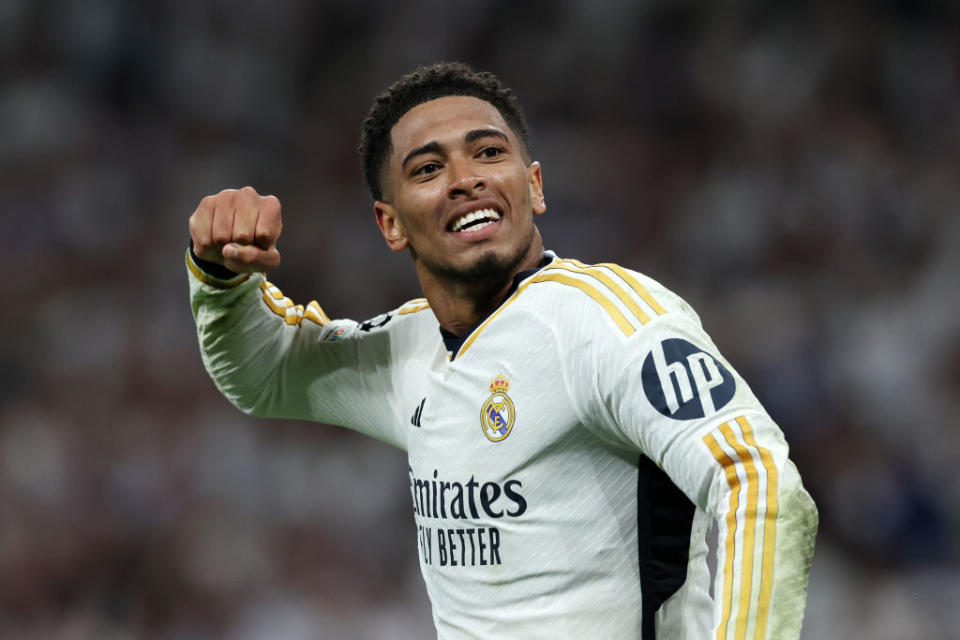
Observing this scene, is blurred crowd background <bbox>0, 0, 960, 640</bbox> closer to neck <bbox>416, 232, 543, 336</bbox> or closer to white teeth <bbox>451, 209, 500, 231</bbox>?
neck <bbox>416, 232, 543, 336</bbox>

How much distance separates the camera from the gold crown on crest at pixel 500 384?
196 cm

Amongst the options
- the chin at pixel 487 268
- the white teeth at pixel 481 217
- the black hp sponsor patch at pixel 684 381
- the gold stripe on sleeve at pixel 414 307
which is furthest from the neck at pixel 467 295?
the black hp sponsor patch at pixel 684 381

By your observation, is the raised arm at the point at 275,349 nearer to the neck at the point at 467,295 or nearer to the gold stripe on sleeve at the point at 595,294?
the neck at the point at 467,295

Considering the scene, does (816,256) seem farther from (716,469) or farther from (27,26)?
(27,26)

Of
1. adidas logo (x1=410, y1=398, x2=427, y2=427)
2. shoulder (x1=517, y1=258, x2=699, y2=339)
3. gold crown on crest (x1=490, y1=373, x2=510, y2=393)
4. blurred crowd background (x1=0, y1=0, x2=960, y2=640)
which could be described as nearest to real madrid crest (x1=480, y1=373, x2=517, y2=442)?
gold crown on crest (x1=490, y1=373, x2=510, y2=393)

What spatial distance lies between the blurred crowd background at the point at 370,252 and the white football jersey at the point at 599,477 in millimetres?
2811

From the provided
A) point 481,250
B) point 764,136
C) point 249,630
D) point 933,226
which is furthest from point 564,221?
point 481,250

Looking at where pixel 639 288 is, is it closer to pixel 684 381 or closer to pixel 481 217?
pixel 684 381

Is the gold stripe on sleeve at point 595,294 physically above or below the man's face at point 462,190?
below

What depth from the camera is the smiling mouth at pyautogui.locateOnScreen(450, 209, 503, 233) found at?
7.18 feet

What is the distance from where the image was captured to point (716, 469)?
1550 millimetres

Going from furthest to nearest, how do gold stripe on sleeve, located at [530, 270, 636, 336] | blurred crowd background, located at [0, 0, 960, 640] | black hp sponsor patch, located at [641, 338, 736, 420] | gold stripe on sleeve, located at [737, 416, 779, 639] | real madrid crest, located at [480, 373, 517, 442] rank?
blurred crowd background, located at [0, 0, 960, 640], real madrid crest, located at [480, 373, 517, 442], gold stripe on sleeve, located at [530, 270, 636, 336], black hp sponsor patch, located at [641, 338, 736, 420], gold stripe on sleeve, located at [737, 416, 779, 639]

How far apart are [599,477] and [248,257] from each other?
0.90m

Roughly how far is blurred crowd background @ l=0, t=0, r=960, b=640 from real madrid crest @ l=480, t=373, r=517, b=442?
2.93 m
